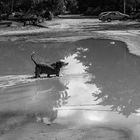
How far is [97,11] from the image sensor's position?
3167 inches

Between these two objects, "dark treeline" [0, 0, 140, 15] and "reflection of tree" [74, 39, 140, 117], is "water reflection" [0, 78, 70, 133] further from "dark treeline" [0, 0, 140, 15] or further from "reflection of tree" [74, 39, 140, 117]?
"dark treeline" [0, 0, 140, 15]

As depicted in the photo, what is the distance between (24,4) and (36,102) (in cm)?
5577

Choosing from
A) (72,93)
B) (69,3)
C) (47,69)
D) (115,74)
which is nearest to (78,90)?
(72,93)

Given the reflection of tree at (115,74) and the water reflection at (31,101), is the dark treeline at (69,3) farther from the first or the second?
the water reflection at (31,101)

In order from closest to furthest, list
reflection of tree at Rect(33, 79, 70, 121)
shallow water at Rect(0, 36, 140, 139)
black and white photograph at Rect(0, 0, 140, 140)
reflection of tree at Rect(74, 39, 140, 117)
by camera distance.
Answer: black and white photograph at Rect(0, 0, 140, 140), shallow water at Rect(0, 36, 140, 139), reflection of tree at Rect(33, 79, 70, 121), reflection of tree at Rect(74, 39, 140, 117)

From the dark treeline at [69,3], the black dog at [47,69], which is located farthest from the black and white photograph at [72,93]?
the dark treeline at [69,3]

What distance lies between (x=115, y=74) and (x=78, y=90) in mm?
2914

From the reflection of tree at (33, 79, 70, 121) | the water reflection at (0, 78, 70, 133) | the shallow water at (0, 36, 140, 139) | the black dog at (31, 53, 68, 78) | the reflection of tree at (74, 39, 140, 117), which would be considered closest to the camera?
the water reflection at (0, 78, 70, 133)

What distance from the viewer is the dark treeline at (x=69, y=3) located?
63.0 meters

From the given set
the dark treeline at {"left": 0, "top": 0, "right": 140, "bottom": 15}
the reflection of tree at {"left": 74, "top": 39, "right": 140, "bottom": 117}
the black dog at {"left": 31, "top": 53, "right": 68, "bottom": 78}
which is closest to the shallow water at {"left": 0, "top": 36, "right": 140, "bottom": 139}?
the reflection of tree at {"left": 74, "top": 39, "right": 140, "bottom": 117}

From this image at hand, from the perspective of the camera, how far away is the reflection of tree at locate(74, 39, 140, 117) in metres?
11.9

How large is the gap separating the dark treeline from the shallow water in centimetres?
4055

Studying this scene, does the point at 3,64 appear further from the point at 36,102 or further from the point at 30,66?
the point at 36,102

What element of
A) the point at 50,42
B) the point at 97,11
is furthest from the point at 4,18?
the point at 50,42
